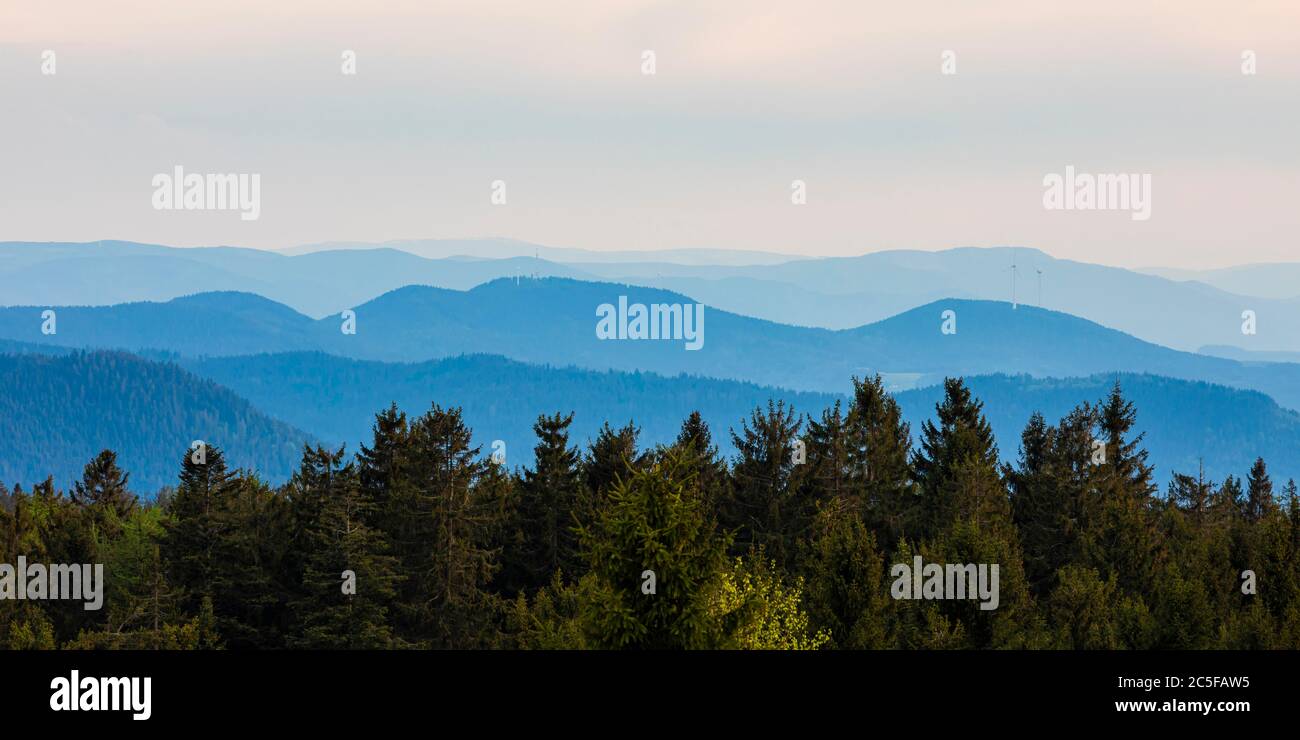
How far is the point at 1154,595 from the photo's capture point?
6638 centimetres

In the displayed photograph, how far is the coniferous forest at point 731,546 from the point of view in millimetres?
54250

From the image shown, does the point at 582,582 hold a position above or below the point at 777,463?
below

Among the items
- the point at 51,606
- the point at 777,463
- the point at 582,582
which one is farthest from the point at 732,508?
the point at 51,606

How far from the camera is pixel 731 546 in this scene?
71.6 metres

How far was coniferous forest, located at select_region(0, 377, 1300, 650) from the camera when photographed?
2136 inches

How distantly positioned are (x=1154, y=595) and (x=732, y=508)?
21036mm
